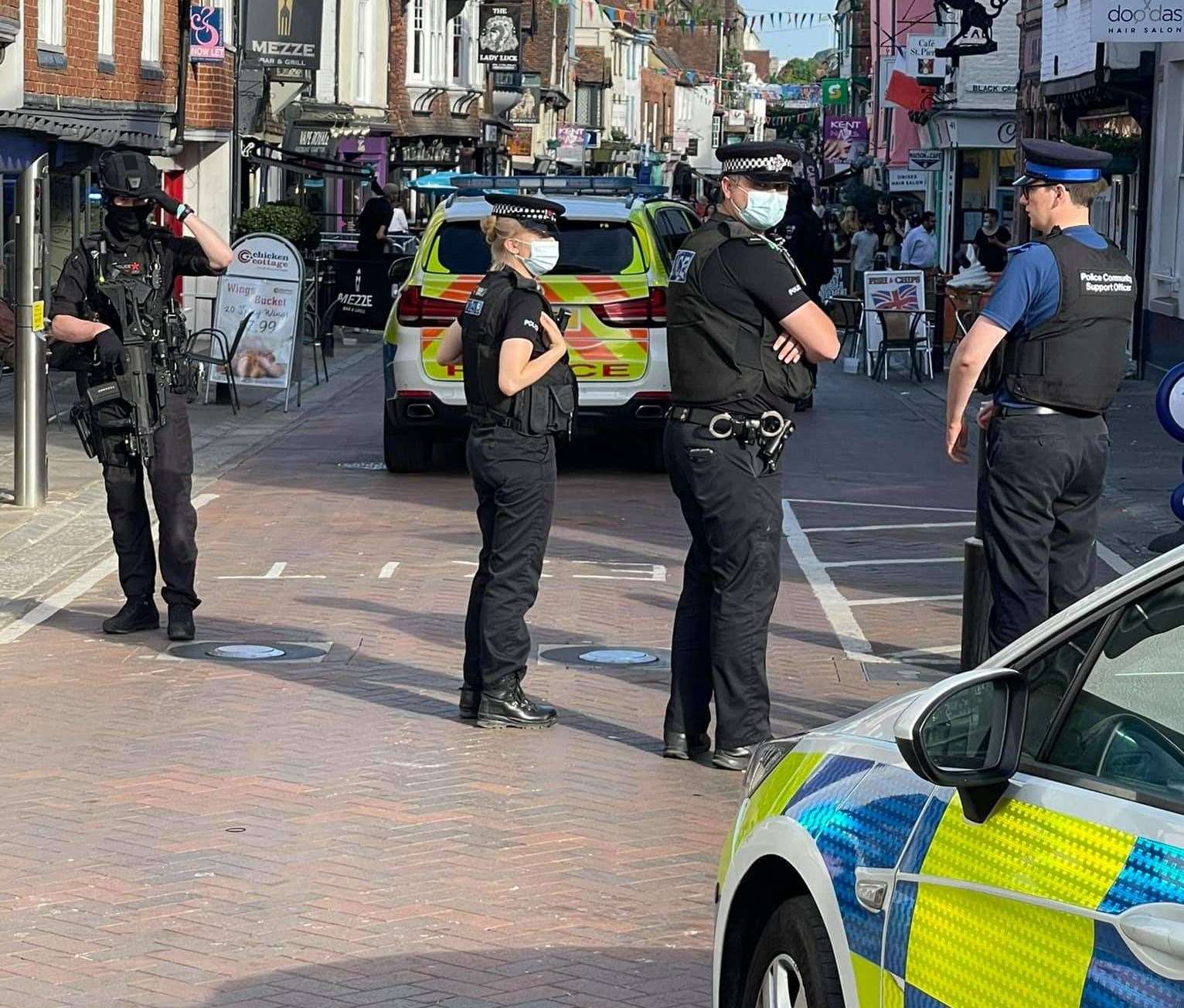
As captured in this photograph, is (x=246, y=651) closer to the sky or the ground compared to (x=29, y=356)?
closer to the ground

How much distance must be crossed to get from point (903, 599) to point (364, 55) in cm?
3500

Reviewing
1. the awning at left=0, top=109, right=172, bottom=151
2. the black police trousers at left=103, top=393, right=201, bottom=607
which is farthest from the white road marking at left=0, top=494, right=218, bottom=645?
the awning at left=0, top=109, right=172, bottom=151

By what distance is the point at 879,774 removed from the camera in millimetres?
3686

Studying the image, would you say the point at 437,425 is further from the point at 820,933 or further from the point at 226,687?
the point at 820,933

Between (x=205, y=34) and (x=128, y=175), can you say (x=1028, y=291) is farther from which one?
(x=205, y=34)

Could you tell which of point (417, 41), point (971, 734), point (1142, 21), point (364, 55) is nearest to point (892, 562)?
point (971, 734)

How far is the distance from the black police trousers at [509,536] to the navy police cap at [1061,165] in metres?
2.00

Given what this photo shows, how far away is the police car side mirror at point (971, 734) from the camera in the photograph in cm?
322

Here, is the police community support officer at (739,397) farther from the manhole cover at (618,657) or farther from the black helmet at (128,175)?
the black helmet at (128,175)

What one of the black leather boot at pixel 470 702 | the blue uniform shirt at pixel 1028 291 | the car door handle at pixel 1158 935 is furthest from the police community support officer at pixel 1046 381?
the car door handle at pixel 1158 935

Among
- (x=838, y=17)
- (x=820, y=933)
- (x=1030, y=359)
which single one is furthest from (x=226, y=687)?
(x=838, y=17)

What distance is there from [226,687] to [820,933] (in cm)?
527

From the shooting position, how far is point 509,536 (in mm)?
7973

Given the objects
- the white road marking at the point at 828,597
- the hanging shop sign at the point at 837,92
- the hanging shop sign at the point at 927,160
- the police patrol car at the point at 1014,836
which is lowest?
the white road marking at the point at 828,597
